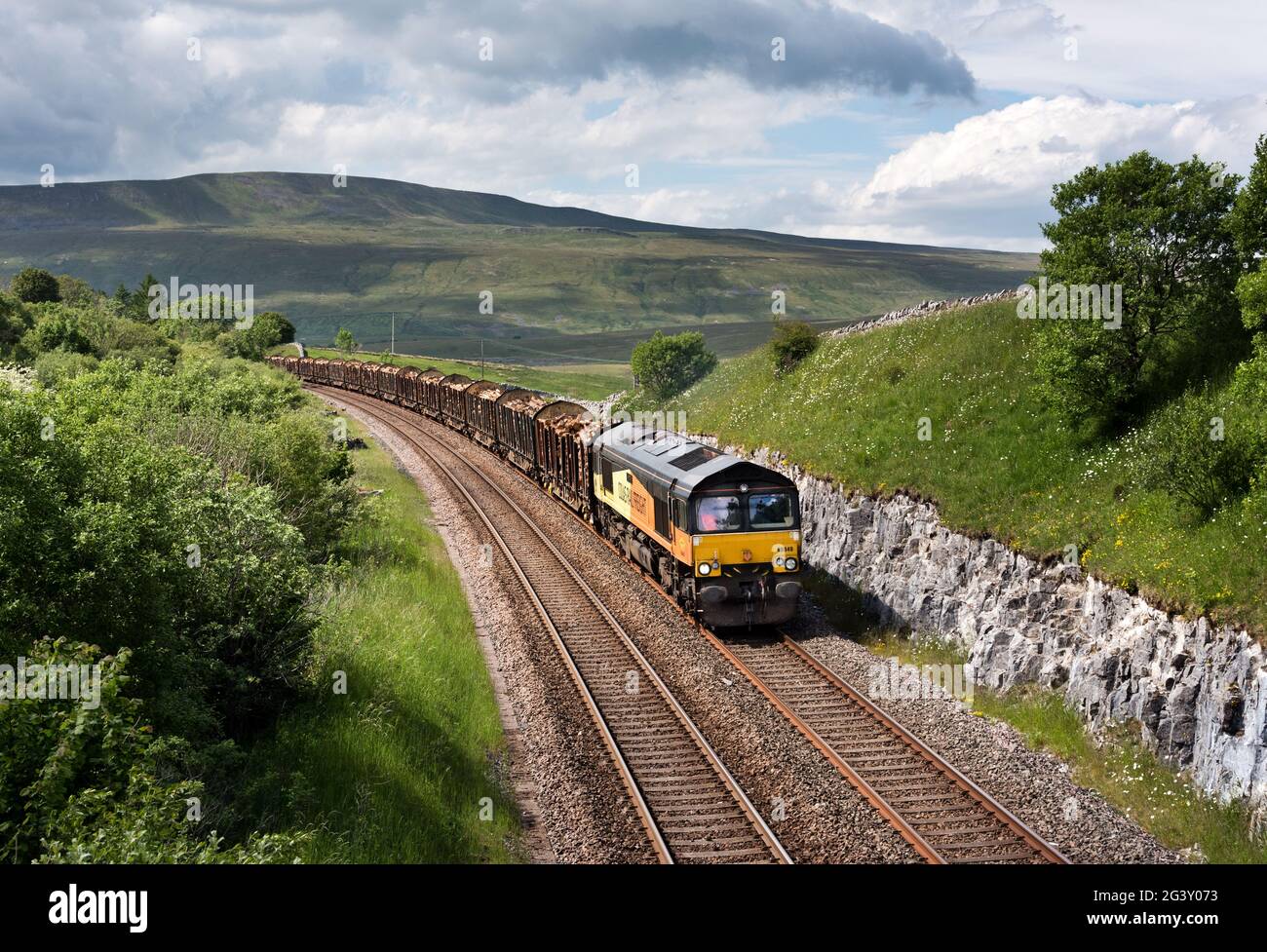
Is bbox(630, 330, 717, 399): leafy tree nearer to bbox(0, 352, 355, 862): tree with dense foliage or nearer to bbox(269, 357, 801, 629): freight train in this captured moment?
bbox(269, 357, 801, 629): freight train

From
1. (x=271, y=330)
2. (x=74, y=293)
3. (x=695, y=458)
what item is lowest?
(x=695, y=458)

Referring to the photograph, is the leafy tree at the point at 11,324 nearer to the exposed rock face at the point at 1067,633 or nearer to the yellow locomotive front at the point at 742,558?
the yellow locomotive front at the point at 742,558

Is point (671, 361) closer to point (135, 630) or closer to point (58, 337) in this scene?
point (58, 337)

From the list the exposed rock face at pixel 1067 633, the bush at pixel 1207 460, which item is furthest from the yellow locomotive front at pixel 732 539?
the bush at pixel 1207 460

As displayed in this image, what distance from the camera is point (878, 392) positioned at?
3319 centimetres

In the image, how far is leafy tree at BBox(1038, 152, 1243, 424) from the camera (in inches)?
870

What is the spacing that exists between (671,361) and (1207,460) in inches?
2963

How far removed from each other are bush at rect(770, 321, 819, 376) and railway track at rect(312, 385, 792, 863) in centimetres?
1524

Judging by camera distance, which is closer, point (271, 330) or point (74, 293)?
point (74, 293)

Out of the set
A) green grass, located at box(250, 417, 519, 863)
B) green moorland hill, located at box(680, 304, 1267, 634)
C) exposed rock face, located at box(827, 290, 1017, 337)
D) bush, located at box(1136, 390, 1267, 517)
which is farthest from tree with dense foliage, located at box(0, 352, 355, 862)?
exposed rock face, located at box(827, 290, 1017, 337)

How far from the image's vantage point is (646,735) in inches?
726

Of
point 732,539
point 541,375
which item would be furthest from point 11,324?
point 541,375

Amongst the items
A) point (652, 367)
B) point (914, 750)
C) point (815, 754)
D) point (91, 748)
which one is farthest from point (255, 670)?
point (652, 367)
